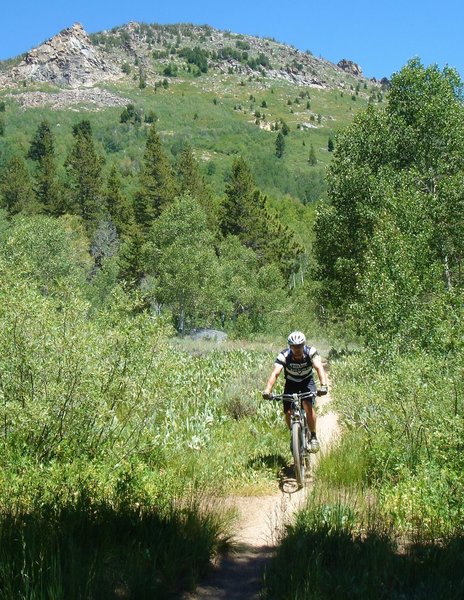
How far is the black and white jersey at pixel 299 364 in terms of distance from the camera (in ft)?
23.5

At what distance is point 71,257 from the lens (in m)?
41.3

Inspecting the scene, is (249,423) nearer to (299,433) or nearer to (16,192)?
(299,433)

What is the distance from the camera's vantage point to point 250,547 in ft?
16.3

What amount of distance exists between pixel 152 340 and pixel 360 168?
18.0m

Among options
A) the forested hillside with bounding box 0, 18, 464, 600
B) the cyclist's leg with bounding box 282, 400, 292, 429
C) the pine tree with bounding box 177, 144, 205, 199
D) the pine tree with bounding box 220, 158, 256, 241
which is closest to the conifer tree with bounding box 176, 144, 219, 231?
the pine tree with bounding box 177, 144, 205, 199

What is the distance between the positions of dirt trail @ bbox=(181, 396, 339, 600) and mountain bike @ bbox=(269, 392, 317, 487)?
0.75ft

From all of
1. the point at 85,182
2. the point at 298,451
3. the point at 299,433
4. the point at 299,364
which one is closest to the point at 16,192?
the point at 85,182

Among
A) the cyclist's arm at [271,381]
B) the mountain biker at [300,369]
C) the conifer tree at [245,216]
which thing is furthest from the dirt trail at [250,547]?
the conifer tree at [245,216]

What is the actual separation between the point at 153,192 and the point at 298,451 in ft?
160

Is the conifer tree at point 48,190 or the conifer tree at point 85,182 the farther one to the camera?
the conifer tree at point 85,182

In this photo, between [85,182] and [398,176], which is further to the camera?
[85,182]

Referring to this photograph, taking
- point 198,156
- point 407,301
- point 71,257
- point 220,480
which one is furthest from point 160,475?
point 198,156

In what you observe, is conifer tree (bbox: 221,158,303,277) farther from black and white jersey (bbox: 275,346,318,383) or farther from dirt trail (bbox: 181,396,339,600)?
dirt trail (bbox: 181,396,339,600)

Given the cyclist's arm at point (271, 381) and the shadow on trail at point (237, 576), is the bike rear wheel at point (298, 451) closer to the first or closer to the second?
the cyclist's arm at point (271, 381)
